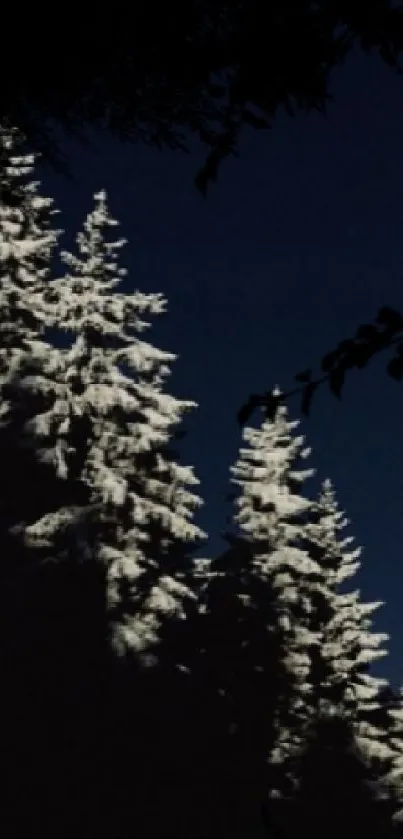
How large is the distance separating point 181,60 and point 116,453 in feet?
76.7

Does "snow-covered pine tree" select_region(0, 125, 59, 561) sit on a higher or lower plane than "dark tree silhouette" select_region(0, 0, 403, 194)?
higher

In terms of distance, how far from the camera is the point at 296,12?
11.4 ft

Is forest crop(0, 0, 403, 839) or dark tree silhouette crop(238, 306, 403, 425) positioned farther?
forest crop(0, 0, 403, 839)

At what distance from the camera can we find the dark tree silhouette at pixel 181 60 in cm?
318

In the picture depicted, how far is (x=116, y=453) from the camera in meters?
27.6

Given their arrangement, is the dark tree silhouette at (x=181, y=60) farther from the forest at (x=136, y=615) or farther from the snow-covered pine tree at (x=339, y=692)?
the snow-covered pine tree at (x=339, y=692)

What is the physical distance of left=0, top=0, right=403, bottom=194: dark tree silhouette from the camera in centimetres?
318

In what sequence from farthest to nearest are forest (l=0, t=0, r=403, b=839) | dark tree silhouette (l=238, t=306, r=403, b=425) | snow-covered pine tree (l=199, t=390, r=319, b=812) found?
snow-covered pine tree (l=199, t=390, r=319, b=812), forest (l=0, t=0, r=403, b=839), dark tree silhouette (l=238, t=306, r=403, b=425)

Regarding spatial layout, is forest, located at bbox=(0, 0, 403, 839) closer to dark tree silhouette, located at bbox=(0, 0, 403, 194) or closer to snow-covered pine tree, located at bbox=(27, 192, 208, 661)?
snow-covered pine tree, located at bbox=(27, 192, 208, 661)

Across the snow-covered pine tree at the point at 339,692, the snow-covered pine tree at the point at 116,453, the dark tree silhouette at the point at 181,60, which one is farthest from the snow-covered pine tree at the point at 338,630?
the dark tree silhouette at the point at 181,60

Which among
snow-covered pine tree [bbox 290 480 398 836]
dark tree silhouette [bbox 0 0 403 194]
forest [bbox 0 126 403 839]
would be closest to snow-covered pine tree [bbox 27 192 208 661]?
forest [bbox 0 126 403 839]

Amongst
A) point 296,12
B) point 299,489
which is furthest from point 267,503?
point 296,12

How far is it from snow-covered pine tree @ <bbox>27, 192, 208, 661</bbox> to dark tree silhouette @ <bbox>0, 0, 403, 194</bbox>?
20469 millimetres

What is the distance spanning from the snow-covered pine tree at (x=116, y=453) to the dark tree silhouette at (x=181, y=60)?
20.5 m
